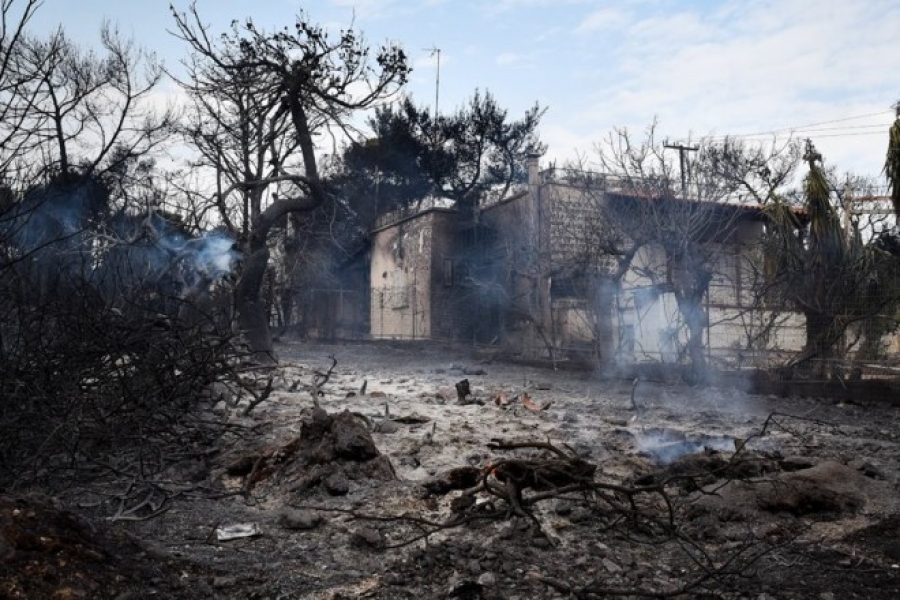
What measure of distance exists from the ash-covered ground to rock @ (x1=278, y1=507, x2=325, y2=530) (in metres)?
0.01

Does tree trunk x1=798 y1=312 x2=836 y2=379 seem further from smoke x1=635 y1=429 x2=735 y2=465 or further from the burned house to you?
smoke x1=635 y1=429 x2=735 y2=465

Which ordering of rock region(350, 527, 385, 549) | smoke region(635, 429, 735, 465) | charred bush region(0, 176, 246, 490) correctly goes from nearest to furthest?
rock region(350, 527, 385, 549) < charred bush region(0, 176, 246, 490) < smoke region(635, 429, 735, 465)

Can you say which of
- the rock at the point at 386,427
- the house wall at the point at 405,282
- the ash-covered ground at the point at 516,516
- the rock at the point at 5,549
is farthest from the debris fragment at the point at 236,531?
the house wall at the point at 405,282

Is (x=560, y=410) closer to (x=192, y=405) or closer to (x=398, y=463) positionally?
(x=398, y=463)

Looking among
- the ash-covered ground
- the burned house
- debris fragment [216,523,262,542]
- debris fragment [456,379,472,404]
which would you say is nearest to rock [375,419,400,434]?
the ash-covered ground

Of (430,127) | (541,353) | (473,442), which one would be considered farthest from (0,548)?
(430,127)

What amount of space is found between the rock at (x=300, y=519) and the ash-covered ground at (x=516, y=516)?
0.03 feet

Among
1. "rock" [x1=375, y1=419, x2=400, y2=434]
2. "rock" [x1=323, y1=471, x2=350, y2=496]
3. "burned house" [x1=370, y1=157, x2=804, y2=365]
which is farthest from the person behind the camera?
"burned house" [x1=370, y1=157, x2=804, y2=365]

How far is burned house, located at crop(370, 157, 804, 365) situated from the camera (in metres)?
11.1

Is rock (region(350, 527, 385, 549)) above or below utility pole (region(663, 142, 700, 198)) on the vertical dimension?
below

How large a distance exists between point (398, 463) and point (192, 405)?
221 cm

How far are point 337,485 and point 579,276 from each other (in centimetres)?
1056

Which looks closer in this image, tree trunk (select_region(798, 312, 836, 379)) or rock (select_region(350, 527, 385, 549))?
rock (select_region(350, 527, 385, 549))

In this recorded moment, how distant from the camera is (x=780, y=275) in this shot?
9.73 meters
